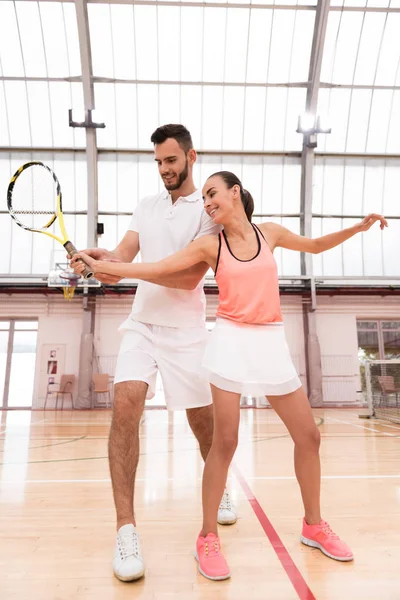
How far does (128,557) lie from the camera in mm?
2043

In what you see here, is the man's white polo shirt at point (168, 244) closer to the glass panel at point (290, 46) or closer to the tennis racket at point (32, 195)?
the tennis racket at point (32, 195)

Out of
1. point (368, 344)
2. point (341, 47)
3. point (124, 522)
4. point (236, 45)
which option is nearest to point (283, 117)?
point (341, 47)

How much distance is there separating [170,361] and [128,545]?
2.99ft

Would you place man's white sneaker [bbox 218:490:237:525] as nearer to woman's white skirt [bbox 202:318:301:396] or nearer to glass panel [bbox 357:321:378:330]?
woman's white skirt [bbox 202:318:301:396]

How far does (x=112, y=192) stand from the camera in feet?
51.5

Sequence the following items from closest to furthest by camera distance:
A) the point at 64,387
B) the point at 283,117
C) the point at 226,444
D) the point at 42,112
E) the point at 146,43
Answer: the point at 226,444, the point at 146,43, the point at 42,112, the point at 283,117, the point at 64,387

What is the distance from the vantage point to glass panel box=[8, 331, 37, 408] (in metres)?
16.0

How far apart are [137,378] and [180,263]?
648mm

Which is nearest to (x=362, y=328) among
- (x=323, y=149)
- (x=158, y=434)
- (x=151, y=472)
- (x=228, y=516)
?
(x=323, y=149)

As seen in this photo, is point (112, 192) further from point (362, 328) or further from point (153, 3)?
point (362, 328)

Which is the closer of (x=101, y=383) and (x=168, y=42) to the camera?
(x=168, y=42)

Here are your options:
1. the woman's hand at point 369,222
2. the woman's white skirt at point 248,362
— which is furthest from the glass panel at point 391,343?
the woman's white skirt at point 248,362

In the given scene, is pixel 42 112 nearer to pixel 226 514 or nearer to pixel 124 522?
pixel 226 514

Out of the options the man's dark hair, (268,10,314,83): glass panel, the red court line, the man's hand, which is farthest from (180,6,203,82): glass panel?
the red court line
